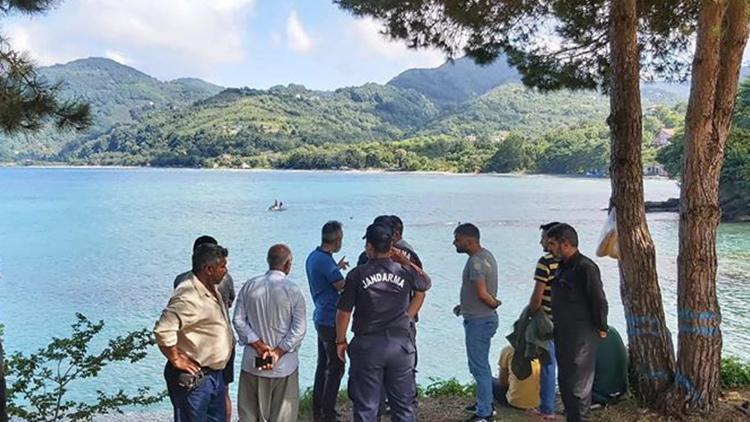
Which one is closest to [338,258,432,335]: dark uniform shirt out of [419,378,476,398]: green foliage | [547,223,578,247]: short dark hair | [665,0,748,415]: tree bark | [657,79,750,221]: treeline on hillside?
[547,223,578,247]: short dark hair

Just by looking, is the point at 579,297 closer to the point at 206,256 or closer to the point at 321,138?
the point at 206,256

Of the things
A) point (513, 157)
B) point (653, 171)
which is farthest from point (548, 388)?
point (513, 157)

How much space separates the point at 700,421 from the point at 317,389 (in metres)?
2.76

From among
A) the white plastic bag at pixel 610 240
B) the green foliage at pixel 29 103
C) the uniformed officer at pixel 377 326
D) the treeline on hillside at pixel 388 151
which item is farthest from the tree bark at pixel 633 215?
the treeline on hillside at pixel 388 151

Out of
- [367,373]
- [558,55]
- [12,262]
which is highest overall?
[558,55]

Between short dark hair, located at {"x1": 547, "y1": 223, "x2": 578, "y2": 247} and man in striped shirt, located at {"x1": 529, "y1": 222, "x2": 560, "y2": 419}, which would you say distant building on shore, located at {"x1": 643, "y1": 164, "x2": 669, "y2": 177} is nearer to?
man in striped shirt, located at {"x1": 529, "y1": 222, "x2": 560, "y2": 419}

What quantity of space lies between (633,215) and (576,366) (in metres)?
1.34

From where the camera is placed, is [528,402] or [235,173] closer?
[528,402]

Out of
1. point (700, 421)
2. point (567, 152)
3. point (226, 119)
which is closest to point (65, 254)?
point (700, 421)

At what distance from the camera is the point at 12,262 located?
2958cm

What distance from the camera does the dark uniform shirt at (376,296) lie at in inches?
157

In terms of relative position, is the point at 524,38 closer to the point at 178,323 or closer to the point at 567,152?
the point at 178,323

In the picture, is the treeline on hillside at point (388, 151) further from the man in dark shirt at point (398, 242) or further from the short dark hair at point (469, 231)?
the man in dark shirt at point (398, 242)

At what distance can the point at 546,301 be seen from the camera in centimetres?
483
